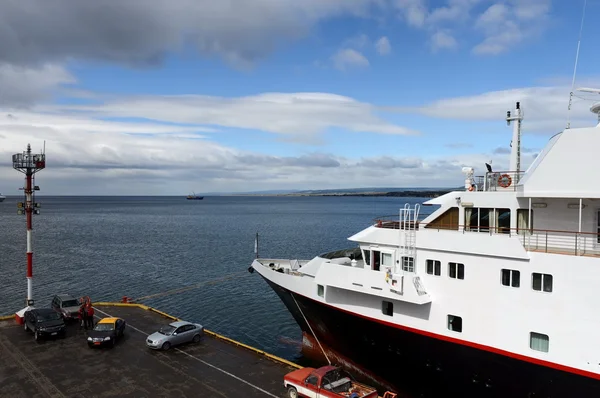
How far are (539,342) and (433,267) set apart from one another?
15.1ft

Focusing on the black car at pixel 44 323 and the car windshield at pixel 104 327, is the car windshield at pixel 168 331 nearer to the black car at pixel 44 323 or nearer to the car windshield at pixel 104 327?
the car windshield at pixel 104 327

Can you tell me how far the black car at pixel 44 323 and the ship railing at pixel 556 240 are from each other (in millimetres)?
21160

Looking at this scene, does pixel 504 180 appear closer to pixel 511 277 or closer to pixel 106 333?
pixel 511 277

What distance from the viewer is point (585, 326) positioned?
540 inches

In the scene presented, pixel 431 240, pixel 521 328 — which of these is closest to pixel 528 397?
pixel 521 328

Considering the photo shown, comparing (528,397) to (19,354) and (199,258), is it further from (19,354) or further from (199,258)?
(199,258)

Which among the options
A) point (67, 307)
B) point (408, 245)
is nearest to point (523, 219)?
point (408, 245)

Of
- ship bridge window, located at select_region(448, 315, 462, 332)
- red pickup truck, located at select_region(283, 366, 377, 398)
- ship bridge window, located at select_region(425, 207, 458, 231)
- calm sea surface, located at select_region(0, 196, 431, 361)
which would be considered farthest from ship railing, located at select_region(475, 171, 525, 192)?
calm sea surface, located at select_region(0, 196, 431, 361)

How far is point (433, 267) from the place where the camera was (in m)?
17.6

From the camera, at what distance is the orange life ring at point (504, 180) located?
60.1 feet

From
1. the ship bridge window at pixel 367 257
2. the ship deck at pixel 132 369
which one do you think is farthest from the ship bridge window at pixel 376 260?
the ship deck at pixel 132 369

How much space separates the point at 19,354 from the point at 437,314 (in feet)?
64.2

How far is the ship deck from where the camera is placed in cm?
1677

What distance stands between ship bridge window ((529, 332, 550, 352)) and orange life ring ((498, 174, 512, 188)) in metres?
6.54
